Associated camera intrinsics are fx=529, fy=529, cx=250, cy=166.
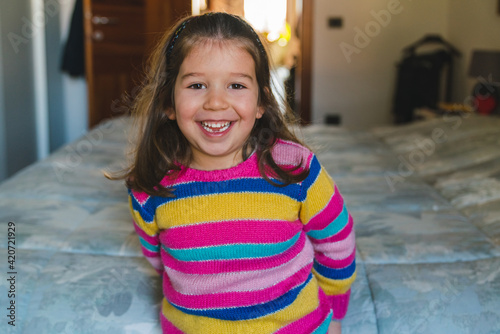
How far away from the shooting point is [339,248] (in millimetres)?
921

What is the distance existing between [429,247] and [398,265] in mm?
111

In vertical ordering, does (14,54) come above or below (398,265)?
above

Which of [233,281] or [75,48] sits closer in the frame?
[233,281]

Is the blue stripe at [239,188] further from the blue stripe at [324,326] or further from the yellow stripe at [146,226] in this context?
the blue stripe at [324,326]

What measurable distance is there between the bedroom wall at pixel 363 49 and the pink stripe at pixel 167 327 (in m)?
3.69

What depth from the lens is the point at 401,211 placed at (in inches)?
57.9

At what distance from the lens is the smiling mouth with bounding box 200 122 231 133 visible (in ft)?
2.81

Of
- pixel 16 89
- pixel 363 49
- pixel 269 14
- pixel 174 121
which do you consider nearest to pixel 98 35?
pixel 16 89

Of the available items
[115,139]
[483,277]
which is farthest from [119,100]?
[483,277]

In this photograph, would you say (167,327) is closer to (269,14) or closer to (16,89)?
(16,89)

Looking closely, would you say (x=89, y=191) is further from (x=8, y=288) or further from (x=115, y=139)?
(x=115, y=139)

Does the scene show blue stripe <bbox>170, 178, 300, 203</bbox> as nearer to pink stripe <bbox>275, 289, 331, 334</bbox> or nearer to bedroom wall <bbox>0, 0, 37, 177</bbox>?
pink stripe <bbox>275, 289, 331, 334</bbox>

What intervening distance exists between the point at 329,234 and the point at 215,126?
269 millimetres

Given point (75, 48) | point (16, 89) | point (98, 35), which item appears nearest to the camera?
point (16, 89)
